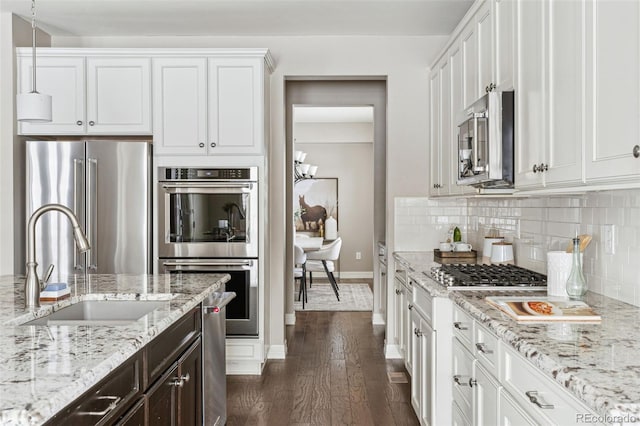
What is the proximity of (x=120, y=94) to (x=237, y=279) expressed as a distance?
165 cm

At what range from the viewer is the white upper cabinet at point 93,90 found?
13.6 ft

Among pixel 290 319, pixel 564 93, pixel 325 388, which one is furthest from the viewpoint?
pixel 290 319

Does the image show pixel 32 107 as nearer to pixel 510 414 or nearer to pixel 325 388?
pixel 325 388

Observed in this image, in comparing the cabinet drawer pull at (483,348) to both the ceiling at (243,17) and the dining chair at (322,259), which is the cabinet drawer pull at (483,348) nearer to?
the ceiling at (243,17)

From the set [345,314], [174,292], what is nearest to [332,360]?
[345,314]

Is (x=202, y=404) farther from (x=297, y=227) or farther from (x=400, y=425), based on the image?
(x=297, y=227)

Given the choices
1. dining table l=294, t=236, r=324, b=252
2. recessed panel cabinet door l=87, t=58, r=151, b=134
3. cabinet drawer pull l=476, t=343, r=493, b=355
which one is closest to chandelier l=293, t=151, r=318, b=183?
dining table l=294, t=236, r=324, b=252

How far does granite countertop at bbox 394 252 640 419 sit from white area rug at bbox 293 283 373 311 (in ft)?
15.8

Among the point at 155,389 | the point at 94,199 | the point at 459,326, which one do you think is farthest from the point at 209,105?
the point at 155,389

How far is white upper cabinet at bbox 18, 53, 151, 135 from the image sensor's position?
13.6 feet

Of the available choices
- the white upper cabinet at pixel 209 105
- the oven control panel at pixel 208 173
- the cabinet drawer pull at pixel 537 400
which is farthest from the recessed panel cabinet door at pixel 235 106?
the cabinet drawer pull at pixel 537 400

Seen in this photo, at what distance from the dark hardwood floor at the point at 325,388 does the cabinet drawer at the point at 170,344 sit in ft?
3.74

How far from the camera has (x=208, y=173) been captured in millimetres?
4129

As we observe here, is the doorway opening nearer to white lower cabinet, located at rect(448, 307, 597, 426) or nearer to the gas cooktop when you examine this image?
the gas cooktop
